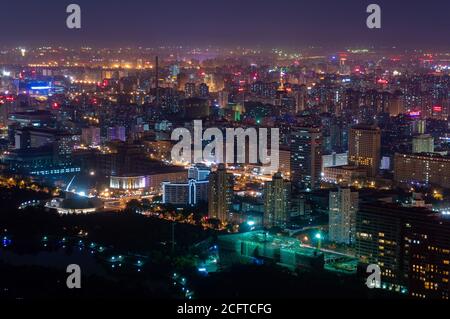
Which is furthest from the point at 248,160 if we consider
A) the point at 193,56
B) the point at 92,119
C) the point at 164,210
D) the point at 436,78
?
the point at 193,56

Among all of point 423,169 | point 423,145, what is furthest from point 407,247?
point 423,145

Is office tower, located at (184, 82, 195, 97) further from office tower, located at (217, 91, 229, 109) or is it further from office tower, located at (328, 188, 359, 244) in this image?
office tower, located at (328, 188, 359, 244)

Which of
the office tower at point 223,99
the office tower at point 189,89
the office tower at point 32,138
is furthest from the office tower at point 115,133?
the office tower at point 189,89

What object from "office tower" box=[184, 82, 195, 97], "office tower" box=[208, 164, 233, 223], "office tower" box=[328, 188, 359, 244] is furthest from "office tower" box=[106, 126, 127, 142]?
"office tower" box=[328, 188, 359, 244]

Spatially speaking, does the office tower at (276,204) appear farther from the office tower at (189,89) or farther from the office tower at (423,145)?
the office tower at (189,89)

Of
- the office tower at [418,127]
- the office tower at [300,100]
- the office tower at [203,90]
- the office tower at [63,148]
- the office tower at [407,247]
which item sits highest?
the office tower at [203,90]

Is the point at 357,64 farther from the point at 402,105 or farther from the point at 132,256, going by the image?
the point at 132,256

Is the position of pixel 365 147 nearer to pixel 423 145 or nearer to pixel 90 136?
pixel 423 145
